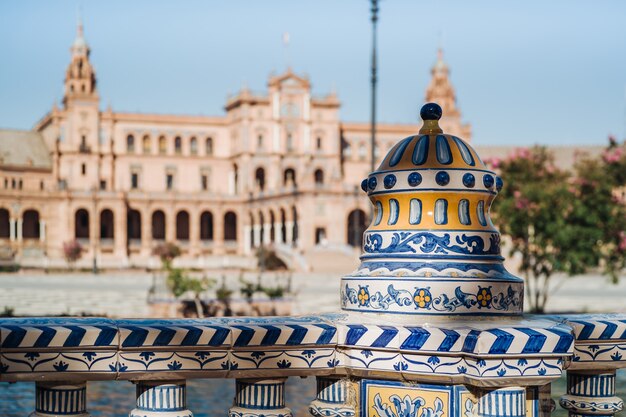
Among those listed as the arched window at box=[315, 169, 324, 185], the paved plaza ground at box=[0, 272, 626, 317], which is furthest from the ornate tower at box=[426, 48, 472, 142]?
the paved plaza ground at box=[0, 272, 626, 317]

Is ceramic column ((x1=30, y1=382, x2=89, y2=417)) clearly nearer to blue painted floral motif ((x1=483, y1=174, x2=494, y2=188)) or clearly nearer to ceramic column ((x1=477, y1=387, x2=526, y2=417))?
ceramic column ((x1=477, y1=387, x2=526, y2=417))

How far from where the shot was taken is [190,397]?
10914 mm

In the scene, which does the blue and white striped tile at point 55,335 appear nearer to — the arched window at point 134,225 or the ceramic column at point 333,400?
the ceramic column at point 333,400

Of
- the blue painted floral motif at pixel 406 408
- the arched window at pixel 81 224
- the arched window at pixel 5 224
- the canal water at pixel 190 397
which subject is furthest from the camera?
the arched window at pixel 81 224

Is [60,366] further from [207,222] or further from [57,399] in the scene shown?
[207,222]

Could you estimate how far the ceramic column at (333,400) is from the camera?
9.79 ft

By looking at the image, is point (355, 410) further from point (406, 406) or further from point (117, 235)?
point (117, 235)

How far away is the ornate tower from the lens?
8225cm

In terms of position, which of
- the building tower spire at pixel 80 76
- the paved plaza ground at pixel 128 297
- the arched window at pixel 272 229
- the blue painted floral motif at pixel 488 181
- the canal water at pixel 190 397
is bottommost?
the paved plaza ground at pixel 128 297

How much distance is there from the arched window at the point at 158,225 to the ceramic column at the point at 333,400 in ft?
253

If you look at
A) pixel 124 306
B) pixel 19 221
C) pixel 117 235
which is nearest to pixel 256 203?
pixel 117 235

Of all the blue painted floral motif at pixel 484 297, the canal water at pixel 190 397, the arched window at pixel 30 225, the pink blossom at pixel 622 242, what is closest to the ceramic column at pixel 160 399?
the blue painted floral motif at pixel 484 297

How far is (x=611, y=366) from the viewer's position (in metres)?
3.17

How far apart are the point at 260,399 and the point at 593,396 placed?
116 cm
